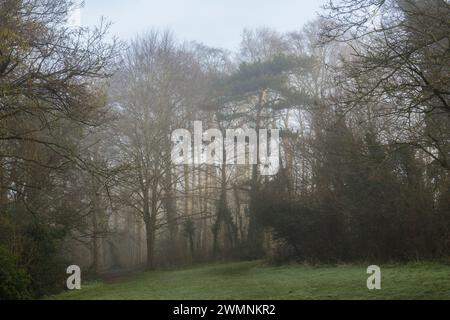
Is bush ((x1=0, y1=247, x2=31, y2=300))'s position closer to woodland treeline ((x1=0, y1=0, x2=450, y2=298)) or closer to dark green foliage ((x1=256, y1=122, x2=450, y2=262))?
woodland treeline ((x1=0, y1=0, x2=450, y2=298))

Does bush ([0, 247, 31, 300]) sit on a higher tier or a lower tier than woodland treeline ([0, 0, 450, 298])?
lower

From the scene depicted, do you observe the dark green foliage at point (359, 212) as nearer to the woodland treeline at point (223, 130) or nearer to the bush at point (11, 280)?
the woodland treeline at point (223, 130)

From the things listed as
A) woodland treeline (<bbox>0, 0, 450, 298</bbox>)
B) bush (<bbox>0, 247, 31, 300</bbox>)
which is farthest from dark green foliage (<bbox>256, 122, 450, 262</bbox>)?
bush (<bbox>0, 247, 31, 300</bbox>)

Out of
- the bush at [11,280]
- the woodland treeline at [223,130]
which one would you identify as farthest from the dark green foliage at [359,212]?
the bush at [11,280]

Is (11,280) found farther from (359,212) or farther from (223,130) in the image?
(223,130)

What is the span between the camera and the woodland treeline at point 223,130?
9.29 metres

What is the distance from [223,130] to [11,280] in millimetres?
18828

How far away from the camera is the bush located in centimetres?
1189

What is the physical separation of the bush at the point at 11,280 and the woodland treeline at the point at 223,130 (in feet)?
0.14

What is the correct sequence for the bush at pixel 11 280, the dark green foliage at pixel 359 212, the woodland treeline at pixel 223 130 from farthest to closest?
the dark green foliage at pixel 359 212 < the bush at pixel 11 280 < the woodland treeline at pixel 223 130

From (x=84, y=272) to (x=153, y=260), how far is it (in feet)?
18.4

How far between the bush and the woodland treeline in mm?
43

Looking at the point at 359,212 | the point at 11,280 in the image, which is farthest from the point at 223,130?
the point at 11,280

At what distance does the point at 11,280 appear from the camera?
12.2 m
